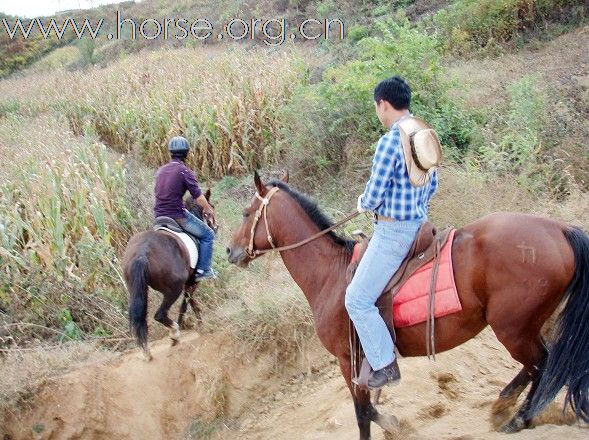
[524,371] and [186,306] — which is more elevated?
[524,371]

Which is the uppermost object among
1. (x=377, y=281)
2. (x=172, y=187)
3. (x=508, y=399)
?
(x=377, y=281)

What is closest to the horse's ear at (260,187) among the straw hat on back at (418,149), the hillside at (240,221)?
the straw hat on back at (418,149)

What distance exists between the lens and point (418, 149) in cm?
368

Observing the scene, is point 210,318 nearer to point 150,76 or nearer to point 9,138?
point 9,138

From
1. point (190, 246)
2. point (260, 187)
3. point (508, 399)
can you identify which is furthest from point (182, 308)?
point (508, 399)

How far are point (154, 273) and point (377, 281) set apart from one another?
350 cm

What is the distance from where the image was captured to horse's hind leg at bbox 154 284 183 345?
23.0 ft

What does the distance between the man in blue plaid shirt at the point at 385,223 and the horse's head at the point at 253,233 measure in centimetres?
89

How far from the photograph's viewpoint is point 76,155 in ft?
32.9

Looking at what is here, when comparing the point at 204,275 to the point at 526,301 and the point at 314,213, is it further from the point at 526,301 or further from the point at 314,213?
the point at 526,301

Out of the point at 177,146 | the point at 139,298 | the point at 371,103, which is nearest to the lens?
the point at 139,298

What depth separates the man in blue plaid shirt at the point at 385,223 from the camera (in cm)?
380

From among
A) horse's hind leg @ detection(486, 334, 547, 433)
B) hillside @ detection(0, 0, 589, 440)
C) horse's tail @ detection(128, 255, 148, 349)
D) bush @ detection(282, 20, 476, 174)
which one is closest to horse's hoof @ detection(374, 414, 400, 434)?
hillside @ detection(0, 0, 589, 440)

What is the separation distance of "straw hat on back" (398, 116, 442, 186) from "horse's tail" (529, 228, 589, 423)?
3.23 ft
